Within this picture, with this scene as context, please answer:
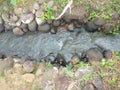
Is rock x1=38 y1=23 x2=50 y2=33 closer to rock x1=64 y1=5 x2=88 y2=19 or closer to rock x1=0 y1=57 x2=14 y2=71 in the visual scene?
rock x1=64 y1=5 x2=88 y2=19

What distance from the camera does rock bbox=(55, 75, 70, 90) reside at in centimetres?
646

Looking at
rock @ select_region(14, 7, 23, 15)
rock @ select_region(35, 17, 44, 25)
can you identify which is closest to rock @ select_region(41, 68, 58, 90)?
rock @ select_region(35, 17, 44, 25)

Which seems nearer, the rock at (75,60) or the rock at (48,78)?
the rock at (48,78)

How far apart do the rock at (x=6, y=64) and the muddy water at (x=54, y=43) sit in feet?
1.82

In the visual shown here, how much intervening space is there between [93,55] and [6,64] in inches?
85.7

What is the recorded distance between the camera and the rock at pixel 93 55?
23.3 feet

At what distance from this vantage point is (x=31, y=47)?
25.7ft

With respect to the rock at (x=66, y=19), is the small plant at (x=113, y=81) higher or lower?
lower

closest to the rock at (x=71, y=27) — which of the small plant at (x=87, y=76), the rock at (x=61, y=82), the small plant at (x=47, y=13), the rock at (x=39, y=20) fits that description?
the small plant at (x=47, y=13)

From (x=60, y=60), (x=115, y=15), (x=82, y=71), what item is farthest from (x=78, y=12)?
(x=82, y=71)

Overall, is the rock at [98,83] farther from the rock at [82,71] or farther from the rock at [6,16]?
the rock at [6,16]

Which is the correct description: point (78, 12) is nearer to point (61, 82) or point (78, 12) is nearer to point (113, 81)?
point (61, 82)

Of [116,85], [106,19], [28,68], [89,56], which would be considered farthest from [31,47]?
[116,85]

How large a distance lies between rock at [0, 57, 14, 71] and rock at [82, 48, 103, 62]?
1.84 meters
